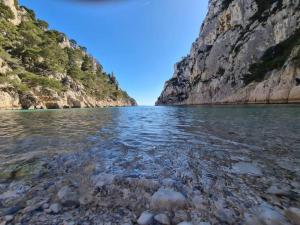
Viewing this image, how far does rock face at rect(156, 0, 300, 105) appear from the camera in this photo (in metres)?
35.9

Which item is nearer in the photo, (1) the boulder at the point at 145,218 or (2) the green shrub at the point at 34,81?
(1) the boulder at the point at 145,218

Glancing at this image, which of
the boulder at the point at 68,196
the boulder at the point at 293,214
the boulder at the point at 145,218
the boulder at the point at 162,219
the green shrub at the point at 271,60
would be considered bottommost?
the boulder at the point at 68,196

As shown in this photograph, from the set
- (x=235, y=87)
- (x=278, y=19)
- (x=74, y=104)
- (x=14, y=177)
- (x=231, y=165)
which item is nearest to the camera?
(x=14, y=177)

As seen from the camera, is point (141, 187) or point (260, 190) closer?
point (260, 190)

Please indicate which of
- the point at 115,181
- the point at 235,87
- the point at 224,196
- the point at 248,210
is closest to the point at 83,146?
the point at 115,181

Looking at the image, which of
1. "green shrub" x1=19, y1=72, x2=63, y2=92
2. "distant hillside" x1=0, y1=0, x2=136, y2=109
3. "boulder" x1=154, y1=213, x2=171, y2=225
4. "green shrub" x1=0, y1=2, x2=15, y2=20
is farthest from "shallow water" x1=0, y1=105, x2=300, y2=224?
"green shrub" x1=0, y1=2, x2=15, y2=20

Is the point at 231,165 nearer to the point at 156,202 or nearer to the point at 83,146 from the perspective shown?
the point at 156,202

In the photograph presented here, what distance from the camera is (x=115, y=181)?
3.39 m

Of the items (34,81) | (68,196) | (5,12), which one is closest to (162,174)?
(68,196)

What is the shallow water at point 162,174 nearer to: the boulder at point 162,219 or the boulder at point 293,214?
the boulder at point 293,214

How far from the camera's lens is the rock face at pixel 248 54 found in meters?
35.9

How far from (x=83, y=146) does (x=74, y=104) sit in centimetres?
6566

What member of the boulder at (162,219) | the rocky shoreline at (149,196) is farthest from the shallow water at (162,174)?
the boulder at (162,219)

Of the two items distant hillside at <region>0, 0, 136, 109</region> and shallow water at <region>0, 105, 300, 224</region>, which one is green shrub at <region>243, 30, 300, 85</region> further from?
distant hillside at <region>0, 0, 136, 109</region>
